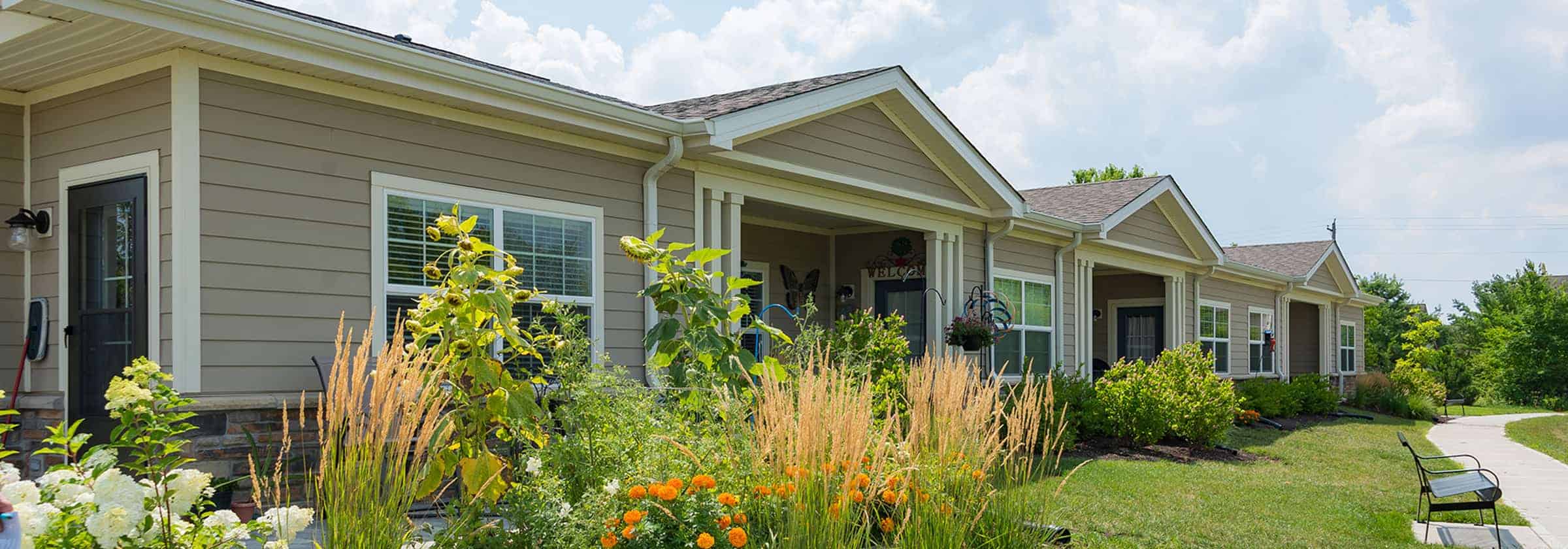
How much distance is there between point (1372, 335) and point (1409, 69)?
29.9 metres

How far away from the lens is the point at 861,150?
1027 centimetres

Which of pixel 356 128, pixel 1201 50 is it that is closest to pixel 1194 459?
pixel 1201 50

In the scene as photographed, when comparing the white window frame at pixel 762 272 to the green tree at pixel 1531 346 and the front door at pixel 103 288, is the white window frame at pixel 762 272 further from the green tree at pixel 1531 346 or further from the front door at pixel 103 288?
the green tree at pixel 1531 346

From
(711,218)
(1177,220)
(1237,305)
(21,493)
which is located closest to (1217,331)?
(1237,305)

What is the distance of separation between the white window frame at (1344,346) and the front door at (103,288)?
77.3 ft

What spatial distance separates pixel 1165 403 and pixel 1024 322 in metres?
1.93

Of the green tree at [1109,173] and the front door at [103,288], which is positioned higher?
the green tree at [1109,173]

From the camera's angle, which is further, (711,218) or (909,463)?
(711,218)

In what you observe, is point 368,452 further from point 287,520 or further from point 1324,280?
point 1324,280

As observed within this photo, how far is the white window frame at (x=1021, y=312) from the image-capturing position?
41.5ft

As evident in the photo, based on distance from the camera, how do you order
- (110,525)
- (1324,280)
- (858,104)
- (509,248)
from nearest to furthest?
(110,525) → (509,248) → (858,104) → (1324,280)

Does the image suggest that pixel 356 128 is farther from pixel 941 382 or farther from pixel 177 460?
pixel 941 382

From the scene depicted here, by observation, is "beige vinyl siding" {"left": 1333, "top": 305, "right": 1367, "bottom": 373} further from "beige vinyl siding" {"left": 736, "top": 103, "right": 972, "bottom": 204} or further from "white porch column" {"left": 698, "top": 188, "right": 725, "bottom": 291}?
"white porch column" {"left": 698, "top": 188, "right": 725, "bottom": 291}

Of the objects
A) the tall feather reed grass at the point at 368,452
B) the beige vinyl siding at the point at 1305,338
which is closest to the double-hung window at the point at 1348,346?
the beige vinyl siding at the point at 1305,338
